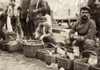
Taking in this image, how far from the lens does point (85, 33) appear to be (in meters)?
4.69

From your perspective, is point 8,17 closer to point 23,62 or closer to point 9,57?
point 9,57

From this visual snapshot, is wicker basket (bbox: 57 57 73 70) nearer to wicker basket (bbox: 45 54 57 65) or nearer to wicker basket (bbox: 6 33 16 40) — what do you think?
wicker basket (bbox: 45 54 57 65)

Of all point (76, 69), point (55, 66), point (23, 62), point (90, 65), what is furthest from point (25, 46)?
point (90, 65)

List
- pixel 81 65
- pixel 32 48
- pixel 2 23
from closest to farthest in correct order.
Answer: pixel 81 65, pixel 32 48, pixel 2 23

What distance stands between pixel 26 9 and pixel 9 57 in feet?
7.86

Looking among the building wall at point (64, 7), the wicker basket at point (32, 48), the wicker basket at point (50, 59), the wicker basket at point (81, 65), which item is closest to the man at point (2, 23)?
the wicker basket at point (32, 48)

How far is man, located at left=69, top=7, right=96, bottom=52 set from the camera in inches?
172

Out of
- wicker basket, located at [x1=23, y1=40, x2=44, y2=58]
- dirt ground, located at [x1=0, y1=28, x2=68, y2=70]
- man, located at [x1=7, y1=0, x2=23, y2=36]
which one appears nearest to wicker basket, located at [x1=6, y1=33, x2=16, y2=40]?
man, located at [x1=7, y1=0, x2=23, y2=36]

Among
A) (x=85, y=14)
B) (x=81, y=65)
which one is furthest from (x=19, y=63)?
(x=85, y=14)

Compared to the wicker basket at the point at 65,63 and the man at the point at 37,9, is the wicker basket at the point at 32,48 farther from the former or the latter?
the man at the point at 37,9

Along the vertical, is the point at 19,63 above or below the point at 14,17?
below

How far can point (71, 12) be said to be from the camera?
90.3ft

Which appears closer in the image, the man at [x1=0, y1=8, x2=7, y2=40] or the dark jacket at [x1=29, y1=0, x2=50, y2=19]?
the dark jacket at [x1=29, y1=0, x2=50, y2=19]

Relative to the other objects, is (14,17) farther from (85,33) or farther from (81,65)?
(81,65)
